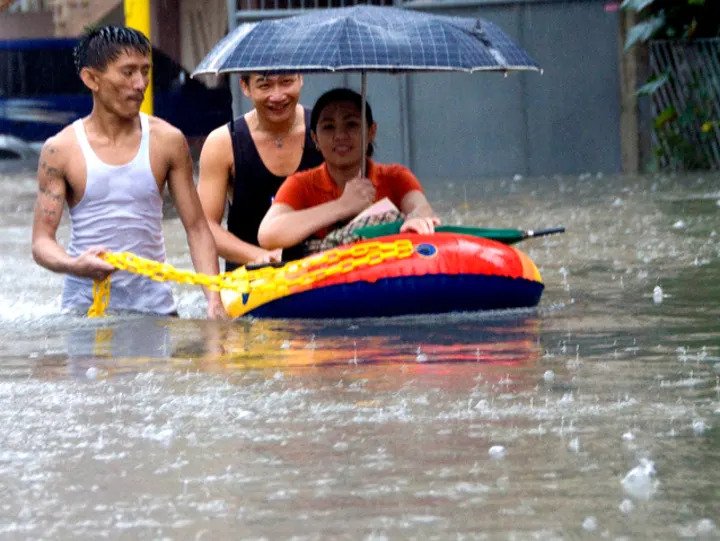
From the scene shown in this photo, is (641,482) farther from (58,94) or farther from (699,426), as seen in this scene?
(58,94)

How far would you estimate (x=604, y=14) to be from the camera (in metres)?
17.6

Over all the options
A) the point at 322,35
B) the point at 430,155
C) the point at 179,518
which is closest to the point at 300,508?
the point at 179,518

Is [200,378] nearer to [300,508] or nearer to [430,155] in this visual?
[300,508]

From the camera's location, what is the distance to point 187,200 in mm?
7906

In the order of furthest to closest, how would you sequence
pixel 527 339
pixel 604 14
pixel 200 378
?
pixel 604 14 < pixel 527 339 < pixel 200 378

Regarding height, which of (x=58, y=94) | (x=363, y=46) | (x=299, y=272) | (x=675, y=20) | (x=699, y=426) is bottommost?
(x=699, y=426)

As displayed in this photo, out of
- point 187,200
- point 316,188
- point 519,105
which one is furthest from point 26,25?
point 187,200

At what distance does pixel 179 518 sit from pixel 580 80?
13784 millimetres

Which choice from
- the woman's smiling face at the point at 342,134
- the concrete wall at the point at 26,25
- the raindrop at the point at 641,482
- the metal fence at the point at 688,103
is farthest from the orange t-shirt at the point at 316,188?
the concrete wall at the point at 26,25

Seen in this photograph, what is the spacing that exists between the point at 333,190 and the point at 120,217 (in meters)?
1.09

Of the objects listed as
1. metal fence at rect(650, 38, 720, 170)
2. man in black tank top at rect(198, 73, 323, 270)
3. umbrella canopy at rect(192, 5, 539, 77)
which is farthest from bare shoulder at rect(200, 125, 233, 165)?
metal fence at rect(650, 38, 720, 170)

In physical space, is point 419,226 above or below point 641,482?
above

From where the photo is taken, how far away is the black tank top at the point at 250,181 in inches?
345

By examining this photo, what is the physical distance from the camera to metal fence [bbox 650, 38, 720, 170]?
17078mm
